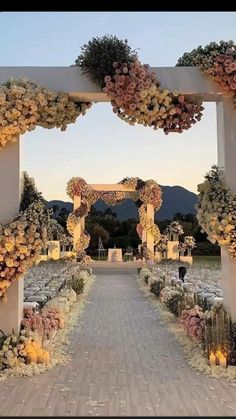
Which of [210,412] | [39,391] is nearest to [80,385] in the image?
[39,391]

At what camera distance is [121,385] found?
4.84 metres

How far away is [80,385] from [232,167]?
8.99 feet

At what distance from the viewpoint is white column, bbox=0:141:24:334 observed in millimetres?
5531

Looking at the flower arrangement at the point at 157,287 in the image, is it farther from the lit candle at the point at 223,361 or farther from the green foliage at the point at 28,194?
the green foliage at the point at 28,194

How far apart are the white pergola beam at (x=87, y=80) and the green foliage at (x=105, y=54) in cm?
19

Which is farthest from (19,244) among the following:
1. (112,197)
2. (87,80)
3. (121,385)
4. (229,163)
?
(112,197)

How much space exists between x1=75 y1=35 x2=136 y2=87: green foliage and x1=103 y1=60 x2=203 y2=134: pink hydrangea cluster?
9 centimetres

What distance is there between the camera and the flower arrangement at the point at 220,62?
17.4 ft

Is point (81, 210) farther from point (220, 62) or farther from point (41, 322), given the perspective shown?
point (220, 62)

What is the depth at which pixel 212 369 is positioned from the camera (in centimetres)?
526

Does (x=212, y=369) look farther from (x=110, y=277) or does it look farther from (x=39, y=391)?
(x=110, y=277)

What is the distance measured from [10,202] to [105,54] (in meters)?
1.85

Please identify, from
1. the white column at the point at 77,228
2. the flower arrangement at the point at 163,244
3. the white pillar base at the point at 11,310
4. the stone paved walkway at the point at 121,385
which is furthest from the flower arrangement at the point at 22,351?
the flower arrangement at the point at 163,244
